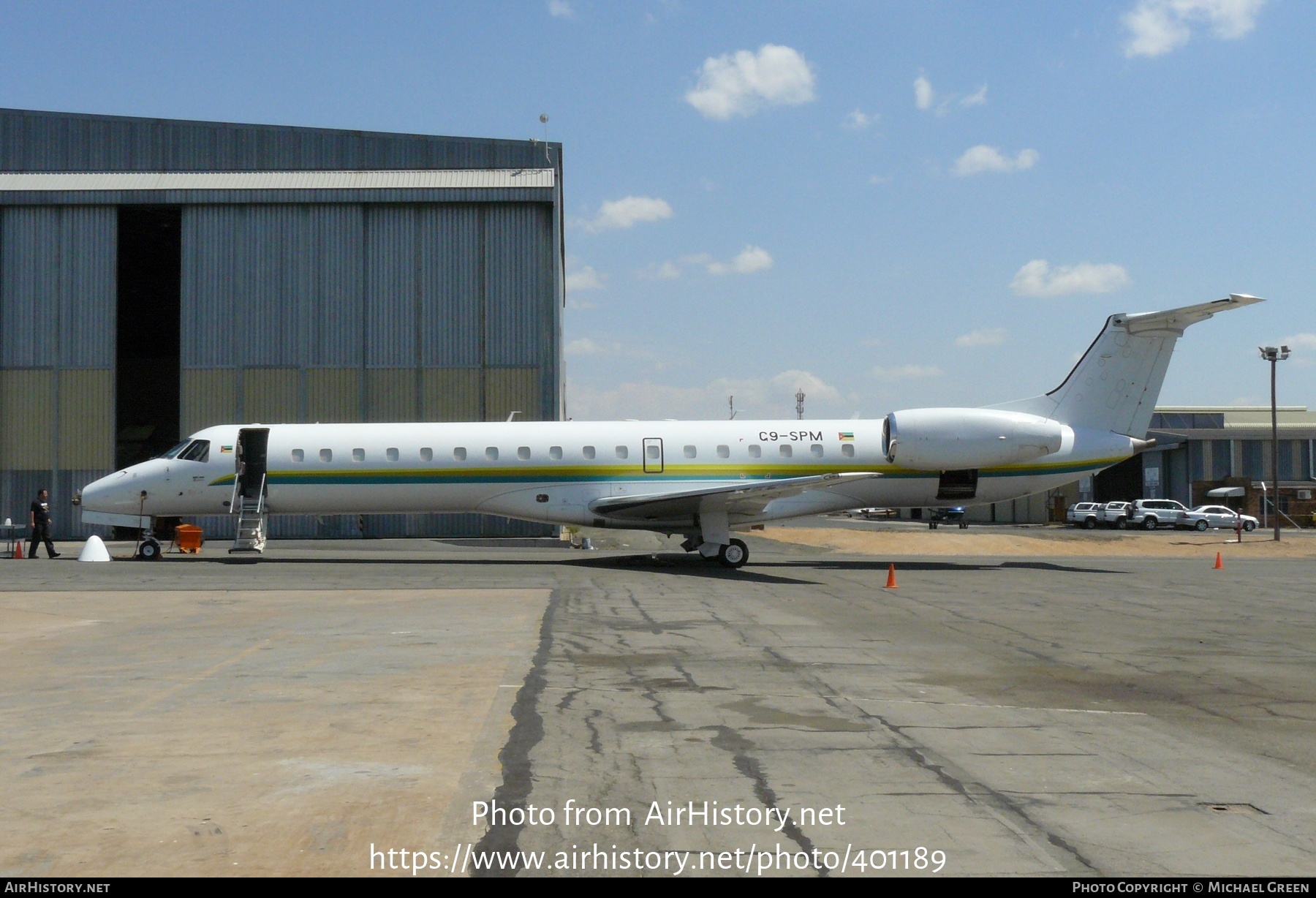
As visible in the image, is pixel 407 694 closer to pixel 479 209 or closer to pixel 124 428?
pixel 479 209

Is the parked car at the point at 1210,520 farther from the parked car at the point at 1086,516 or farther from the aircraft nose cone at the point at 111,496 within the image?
the aircraft nose cone at the point at 111,496

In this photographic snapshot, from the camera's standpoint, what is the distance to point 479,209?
36094 mm

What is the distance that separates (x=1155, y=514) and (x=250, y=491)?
161 ft

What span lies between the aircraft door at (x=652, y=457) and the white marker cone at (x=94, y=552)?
42.5ft

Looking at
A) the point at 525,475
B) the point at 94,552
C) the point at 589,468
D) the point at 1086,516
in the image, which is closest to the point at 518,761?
the point at 589,468

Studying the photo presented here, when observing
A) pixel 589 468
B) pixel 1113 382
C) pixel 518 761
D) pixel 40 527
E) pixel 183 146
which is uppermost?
pixel 183 146

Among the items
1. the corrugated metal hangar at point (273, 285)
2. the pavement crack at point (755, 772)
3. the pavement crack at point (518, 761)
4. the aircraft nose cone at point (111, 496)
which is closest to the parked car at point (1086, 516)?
the corrugated metal hangar at point (273, 285)

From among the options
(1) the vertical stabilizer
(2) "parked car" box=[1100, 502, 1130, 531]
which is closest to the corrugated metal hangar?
(1) the vertical stabilizer

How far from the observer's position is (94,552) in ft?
80.5

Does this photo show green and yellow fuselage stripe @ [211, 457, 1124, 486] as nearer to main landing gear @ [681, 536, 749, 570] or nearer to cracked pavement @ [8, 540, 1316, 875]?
main landing gear @ [681, 536, 749, 570]

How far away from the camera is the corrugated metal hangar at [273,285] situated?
1400 inches

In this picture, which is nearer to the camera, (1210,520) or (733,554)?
(733,554)

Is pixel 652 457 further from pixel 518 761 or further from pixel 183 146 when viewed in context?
pixel 183 146
